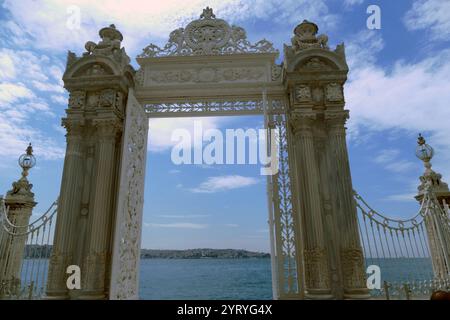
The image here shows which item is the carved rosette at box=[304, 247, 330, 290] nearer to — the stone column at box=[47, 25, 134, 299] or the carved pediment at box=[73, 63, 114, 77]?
the stone column at box=[47, 25, 134, 299]

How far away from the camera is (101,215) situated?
4238mm

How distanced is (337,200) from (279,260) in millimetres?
1170

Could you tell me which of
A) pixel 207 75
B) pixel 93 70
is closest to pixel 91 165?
pixel 93 70

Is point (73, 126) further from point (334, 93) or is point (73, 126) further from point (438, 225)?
point (438, 225)

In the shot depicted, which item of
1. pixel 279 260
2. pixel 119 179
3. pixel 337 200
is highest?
pixel 119 179

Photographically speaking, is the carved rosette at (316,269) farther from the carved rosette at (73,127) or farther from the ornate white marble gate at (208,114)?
the carved rosette at (73,127)

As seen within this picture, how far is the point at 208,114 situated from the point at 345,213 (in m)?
2.56

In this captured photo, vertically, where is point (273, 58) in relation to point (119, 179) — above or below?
above

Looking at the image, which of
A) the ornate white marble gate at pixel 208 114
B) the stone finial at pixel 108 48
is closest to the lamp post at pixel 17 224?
the ornate white marble gate at pixel 208 114

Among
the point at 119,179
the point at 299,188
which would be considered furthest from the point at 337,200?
the point at 119,179

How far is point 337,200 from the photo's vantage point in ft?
13.9
